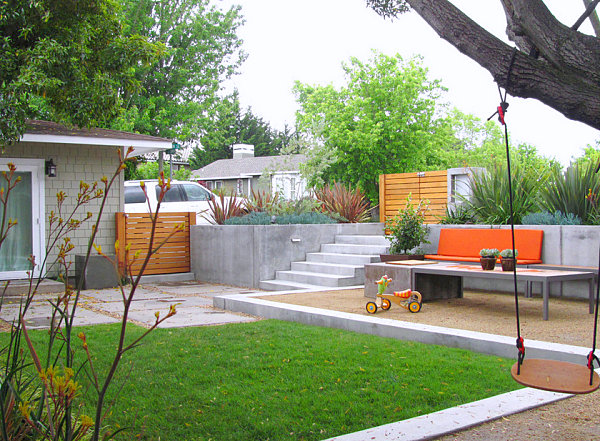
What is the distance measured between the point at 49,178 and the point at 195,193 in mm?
4266

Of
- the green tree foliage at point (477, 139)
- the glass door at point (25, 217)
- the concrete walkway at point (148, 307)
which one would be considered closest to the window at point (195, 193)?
the concrete walkway at point (148, 307)

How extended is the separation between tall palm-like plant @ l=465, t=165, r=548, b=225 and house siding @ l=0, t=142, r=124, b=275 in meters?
7.41

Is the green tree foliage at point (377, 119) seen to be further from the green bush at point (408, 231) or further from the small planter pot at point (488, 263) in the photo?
the small planter pot at point (488, 263)

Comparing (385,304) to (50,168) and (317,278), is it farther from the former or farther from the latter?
(50,168)

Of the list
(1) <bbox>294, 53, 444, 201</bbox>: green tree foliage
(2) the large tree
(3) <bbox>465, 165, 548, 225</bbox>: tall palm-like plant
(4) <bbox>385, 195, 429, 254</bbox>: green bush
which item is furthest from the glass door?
(1) <bbox>294, 53, 444, 201</bbox>: green tree foliage

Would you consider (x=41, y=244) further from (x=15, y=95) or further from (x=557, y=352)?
(x=557, y=352)

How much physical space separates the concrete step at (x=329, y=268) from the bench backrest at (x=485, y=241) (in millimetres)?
1541

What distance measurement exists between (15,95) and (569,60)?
24.1 feet

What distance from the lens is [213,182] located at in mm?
41531

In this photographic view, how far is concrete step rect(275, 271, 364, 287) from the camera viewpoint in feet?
36.2

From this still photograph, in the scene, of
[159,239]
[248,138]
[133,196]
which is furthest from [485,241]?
[248,138]

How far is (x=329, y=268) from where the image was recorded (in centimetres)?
1170

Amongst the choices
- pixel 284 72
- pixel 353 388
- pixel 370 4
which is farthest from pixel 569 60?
pixel 284 72

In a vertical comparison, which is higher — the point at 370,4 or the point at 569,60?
the point at 370,4
